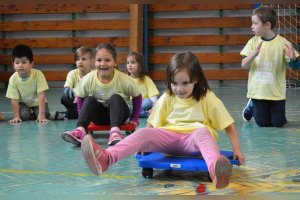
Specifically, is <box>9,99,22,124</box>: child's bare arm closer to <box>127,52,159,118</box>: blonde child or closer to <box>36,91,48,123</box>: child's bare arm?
<box>36,91,48,123</box>: child's bare arm

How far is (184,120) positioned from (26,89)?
2909mm

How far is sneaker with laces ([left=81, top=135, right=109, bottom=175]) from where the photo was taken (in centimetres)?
174

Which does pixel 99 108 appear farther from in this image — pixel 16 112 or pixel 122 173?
pixel 16 112

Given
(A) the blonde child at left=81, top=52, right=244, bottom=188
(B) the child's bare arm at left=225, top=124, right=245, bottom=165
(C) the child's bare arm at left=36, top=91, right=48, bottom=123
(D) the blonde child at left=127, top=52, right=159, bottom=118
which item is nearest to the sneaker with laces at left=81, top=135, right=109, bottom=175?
(A) the blonde child at left=81, top=52, right=244, bottom=188

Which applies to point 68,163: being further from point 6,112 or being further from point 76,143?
point 6,112

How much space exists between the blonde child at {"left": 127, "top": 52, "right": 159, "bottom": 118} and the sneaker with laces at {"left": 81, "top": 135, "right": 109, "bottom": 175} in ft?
10.7

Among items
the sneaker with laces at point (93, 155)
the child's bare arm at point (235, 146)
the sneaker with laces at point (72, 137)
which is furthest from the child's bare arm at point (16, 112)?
the sneaker with laces at point (93, 155)

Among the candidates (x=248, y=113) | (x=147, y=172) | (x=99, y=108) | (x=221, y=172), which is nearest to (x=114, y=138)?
(x=99, y=108)

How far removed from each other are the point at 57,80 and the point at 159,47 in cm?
212

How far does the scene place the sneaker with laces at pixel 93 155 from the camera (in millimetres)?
1735

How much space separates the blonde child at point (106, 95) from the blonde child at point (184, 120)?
0.94m

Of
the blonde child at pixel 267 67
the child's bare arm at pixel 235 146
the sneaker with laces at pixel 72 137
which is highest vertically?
the blonde child at pixel 267 67

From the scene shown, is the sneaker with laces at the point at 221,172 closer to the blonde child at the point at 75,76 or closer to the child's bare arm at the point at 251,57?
the child's bare arm at the point at 251,57

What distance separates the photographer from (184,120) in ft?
8.12
